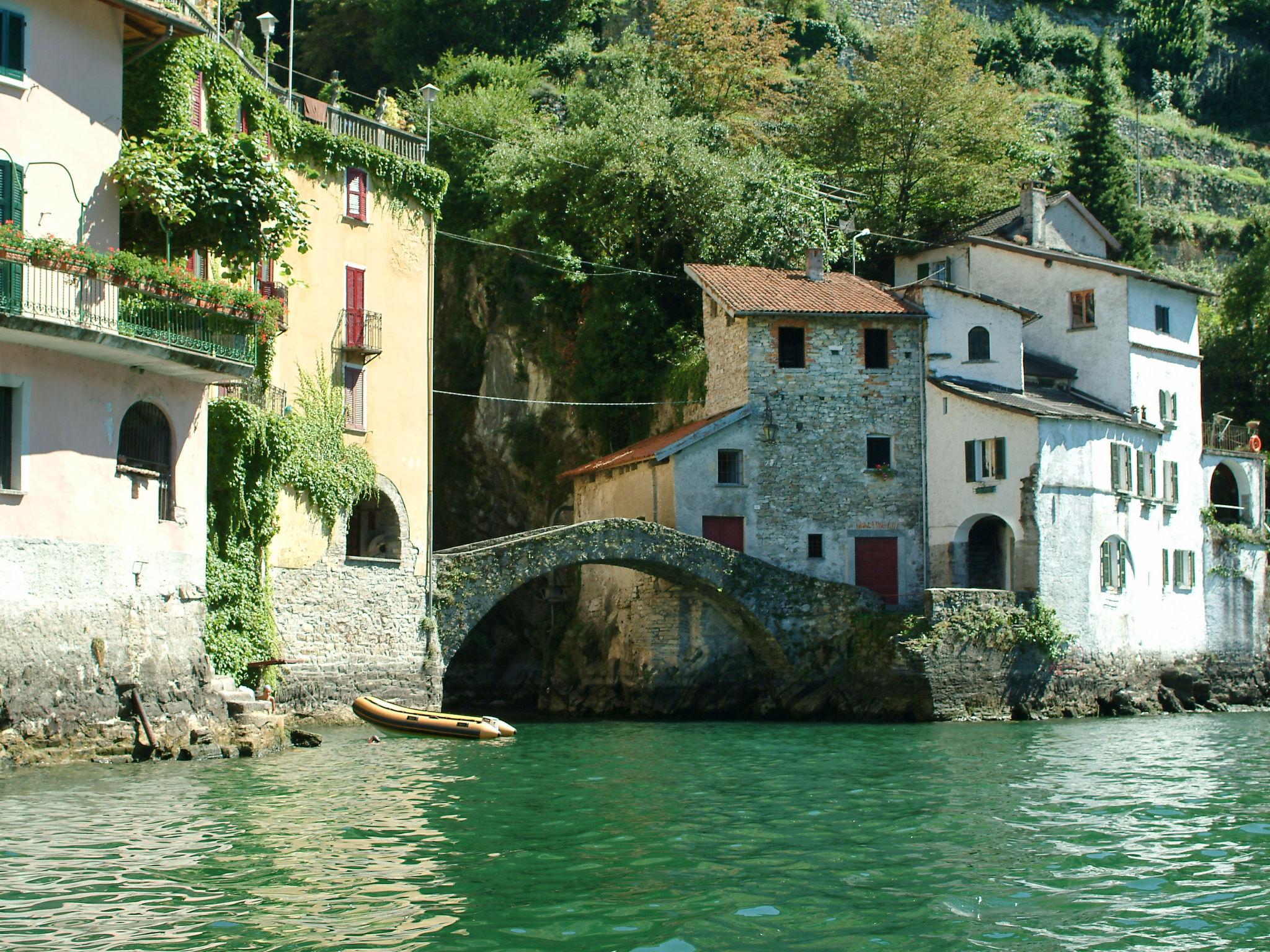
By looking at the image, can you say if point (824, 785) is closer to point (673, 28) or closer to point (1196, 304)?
point (1196, 304)

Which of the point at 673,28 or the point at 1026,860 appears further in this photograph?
the point at 673,28

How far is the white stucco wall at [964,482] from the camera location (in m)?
42.1

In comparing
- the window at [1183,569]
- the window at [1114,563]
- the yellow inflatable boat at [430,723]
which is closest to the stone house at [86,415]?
the yellow inflatable boat at [430,723]

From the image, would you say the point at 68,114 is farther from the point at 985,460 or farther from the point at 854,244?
the point at 854,244

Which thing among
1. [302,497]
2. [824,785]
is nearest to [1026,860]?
[824,785]

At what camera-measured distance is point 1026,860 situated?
18516 millimetres

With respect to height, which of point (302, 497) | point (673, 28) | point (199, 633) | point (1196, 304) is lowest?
point (199, 633)

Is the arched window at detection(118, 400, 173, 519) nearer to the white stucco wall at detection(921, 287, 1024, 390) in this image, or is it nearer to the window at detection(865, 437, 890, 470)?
the window at detection(865, 437, 890, 470)

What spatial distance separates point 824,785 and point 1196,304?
103ft

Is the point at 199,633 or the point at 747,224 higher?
the point at 747,224

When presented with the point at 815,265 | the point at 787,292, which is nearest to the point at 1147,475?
the point at 815,265

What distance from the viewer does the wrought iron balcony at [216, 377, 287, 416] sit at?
32281 millimetres

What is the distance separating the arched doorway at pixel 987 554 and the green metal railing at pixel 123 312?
24.2 meters

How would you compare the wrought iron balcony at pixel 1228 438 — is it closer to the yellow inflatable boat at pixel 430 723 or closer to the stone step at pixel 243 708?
the yellow inflatable boat at pixel 430 723
